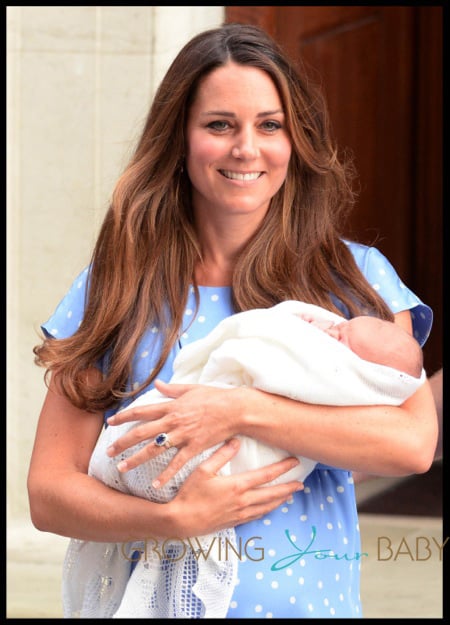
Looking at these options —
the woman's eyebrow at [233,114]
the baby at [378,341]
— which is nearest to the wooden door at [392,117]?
the woman's eyebrow at [233,114]

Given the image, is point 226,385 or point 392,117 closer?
point 226,385

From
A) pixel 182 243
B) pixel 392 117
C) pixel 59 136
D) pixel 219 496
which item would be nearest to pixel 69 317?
pixel 182 243

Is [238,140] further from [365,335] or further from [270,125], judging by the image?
[365,335]

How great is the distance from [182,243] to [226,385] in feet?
1.15

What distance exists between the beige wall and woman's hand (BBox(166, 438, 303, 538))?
1919mm

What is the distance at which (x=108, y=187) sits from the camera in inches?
144

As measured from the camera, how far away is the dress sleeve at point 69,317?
213 centimetres

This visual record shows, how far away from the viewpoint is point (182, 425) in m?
1.84

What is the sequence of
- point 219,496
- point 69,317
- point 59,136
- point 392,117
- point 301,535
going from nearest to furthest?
point 219,496
point 301,535
point 69,317
point 59,136
point 392,117

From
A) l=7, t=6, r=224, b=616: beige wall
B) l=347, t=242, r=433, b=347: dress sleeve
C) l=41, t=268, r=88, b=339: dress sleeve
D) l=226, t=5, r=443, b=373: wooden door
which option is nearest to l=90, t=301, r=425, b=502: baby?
l=347, t=242, r=433, b=347: dress sleeve

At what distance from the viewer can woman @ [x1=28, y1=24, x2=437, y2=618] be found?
185 centimetres

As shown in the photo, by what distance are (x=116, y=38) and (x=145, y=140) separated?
1.53 metres

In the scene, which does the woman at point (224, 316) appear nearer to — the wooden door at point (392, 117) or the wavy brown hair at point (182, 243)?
the wavy brown hair at point (182, 243)

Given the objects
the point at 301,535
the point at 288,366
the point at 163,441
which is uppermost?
→ the point at 288,366
